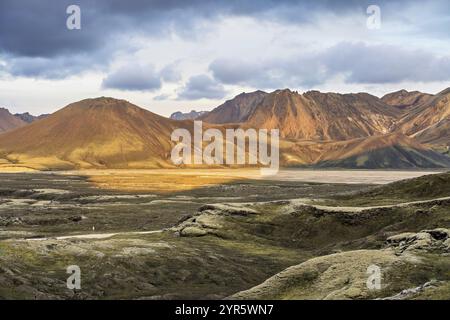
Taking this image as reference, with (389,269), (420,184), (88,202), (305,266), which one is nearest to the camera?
(389,269)

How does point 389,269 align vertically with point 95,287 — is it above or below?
above

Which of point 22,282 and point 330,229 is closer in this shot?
point 22,282

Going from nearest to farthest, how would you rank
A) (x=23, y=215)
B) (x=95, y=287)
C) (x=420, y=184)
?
1. (x=95, y=287)
2. (x=420, y=184)
3. (x=23, y=215)

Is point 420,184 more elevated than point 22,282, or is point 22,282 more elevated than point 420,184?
point 420,184


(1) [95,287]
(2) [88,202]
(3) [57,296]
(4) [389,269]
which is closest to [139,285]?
(1) [95,287]

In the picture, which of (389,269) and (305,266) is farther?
(305,266)

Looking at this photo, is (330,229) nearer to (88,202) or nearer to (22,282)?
(22,282)

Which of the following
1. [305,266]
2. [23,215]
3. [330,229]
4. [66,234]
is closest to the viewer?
[305,266]

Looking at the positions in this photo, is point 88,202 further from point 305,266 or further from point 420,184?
point 305,266

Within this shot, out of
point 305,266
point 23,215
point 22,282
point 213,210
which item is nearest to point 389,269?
point 305,266
